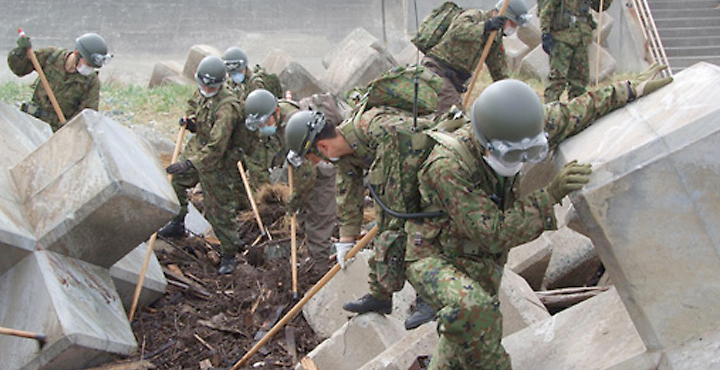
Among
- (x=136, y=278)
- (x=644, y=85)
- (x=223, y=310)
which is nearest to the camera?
(x=644, y=85)

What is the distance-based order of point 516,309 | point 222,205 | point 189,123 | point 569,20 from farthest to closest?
1. point 569,20
2. point 189,123
3. point 222,205
4. point 516,309

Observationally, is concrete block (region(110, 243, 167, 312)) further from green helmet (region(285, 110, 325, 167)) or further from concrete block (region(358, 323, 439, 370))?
concrete block (region(358, 323, 439, 370))

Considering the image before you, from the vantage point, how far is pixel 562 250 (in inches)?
245

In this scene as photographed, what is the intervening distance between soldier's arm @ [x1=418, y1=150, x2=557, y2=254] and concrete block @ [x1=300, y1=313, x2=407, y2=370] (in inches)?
57.8

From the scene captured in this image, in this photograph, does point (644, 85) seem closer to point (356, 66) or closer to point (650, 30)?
point (356, 66)

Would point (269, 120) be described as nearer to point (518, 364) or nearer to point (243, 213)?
point (243, 213)

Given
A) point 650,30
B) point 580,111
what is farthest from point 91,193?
point 650,30

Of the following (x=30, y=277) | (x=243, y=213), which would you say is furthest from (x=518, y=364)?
(x=243, y=213)

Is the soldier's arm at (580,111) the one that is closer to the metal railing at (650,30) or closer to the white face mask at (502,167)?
the white face mask at (502,167)

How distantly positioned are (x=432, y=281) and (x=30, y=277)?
2.69 metres

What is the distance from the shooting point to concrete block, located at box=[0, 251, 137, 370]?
4727 millimetres

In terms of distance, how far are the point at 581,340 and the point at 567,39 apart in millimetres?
5347

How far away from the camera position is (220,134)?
7086 millimetres

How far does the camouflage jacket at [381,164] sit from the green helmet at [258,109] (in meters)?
1.53
